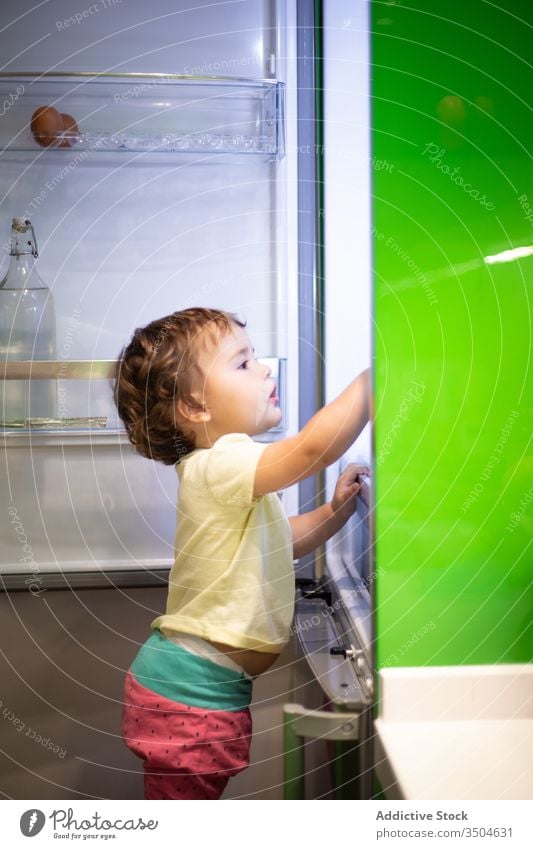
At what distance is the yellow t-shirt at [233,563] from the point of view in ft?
1.89

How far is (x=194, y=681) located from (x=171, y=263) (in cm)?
31

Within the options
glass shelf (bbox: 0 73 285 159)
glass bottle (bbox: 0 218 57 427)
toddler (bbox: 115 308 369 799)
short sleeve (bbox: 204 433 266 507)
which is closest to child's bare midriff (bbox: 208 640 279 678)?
toddler (bbox: 115 308 369 799)

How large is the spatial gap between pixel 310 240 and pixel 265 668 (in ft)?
1.04

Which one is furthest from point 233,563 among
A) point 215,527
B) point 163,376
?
point 163,376

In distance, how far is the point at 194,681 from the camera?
1.93ft

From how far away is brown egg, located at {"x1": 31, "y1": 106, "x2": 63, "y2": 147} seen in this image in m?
0.59

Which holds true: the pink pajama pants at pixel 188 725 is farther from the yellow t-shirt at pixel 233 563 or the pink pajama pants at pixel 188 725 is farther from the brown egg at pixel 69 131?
the brown egg at pixel 69 131

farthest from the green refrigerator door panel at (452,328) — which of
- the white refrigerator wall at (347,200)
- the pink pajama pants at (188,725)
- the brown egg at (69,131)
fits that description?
the brown egg at (69,131)

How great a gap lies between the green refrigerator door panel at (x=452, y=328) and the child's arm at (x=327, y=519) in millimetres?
37

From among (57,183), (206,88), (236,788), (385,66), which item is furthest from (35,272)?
(236,788)

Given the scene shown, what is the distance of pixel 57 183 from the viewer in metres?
0.61

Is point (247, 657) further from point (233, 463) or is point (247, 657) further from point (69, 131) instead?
point (69, 131)

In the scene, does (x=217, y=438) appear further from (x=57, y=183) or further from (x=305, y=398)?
(x=57, y=183)

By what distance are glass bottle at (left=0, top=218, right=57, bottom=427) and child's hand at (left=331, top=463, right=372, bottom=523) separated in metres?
0.23
